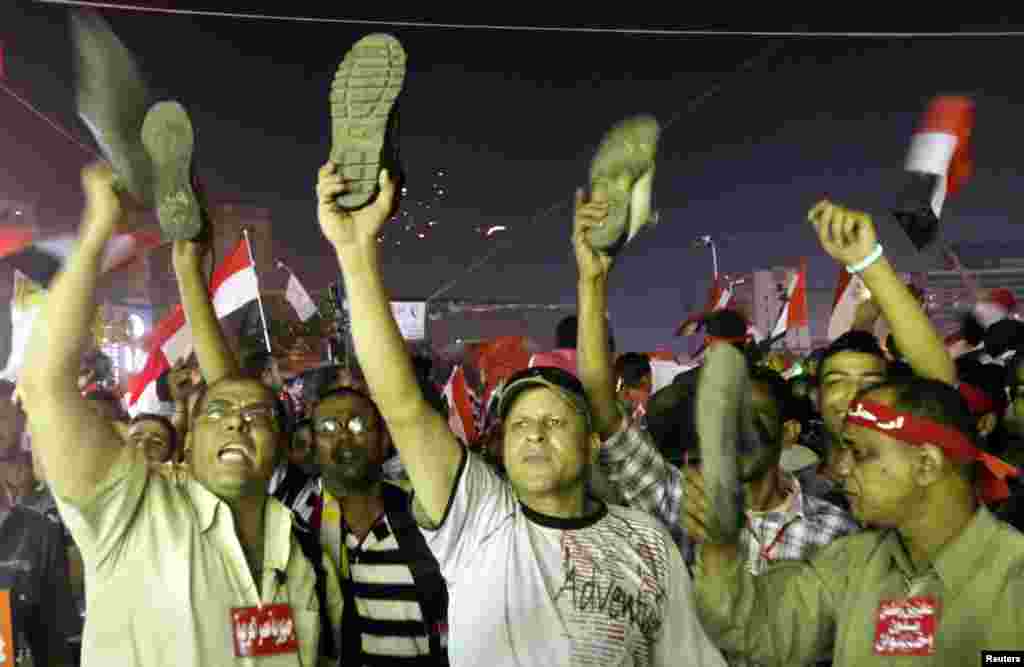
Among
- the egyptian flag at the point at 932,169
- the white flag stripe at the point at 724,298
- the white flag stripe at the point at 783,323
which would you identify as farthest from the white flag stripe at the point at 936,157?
the white flag stripe at the point at 724,298

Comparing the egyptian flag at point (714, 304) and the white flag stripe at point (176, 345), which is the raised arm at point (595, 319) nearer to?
the white flag stripe at point (176, 345)

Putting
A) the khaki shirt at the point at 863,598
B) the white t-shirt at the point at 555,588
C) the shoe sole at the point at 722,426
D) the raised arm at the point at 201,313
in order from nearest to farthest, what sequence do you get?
the shoe sole at the point at 722,426
the khaki shirt at the point at 863,598
the white t-shirt at the point at 555,588
the raised arm at the point at 201,313

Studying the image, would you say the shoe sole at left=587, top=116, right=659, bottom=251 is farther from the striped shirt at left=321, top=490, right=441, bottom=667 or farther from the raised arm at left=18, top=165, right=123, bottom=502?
the raised arm at left=18, top=165, right=123, bottom=502

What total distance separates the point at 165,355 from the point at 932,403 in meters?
3.74

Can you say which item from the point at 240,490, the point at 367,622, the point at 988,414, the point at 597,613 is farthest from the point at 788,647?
the point at 988,414

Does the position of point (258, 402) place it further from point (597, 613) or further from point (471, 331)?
point (471, 331)

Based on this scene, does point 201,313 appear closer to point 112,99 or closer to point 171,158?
point 171,158

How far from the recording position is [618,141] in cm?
308

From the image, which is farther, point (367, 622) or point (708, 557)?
point (367, 622)

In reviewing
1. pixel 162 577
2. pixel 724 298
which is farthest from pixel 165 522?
pixel 724 298

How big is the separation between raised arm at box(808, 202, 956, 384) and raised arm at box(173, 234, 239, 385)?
6.41 feet

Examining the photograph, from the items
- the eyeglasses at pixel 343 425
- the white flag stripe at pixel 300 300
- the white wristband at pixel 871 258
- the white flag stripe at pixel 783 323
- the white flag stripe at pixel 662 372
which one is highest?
the white flag stripe at pixel 300 300

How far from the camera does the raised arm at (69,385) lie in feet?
7.91

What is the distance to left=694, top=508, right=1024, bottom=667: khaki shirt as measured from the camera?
2242 mm
